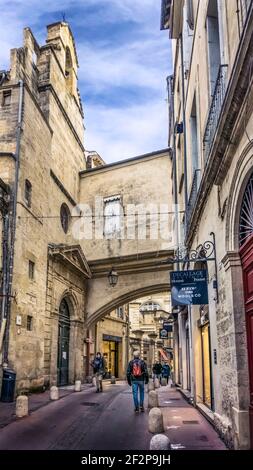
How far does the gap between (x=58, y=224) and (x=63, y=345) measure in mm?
4877

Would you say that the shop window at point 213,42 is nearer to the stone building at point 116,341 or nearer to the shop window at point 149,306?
the stone building at point 116,341

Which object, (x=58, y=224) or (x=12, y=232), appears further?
(x=58, y=224)

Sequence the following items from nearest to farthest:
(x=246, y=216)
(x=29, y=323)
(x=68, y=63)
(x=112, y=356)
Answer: (x=246, y=216)
(x=29, y=323)
(x=68, y=63)
(x=112, y=356)

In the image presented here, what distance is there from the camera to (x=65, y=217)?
67.8 feet

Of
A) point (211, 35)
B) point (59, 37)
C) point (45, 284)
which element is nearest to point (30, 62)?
point (59, 37)

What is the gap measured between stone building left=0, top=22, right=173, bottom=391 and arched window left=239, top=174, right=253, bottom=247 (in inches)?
330

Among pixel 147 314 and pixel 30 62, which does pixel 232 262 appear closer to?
pixel 30 62

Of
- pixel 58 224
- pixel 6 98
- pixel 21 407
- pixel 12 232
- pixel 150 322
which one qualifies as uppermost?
pixel 6 98

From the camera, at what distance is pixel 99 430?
26.9 ft

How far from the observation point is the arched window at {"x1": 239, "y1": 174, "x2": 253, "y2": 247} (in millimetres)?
5793

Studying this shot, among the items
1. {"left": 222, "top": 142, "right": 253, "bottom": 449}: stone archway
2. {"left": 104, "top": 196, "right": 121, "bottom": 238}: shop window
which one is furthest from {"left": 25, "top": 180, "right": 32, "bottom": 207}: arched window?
{"left": 222, "top": 142, "right": 253, "bottom": 449}: stone archway

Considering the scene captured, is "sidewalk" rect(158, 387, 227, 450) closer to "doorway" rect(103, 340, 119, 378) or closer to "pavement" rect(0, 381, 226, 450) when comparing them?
"pavement" rect(0, 381, 226, 450)

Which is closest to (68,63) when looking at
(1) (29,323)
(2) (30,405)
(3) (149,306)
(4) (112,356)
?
(1) (29,323)

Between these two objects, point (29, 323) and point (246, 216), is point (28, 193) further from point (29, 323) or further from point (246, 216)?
point (246, 216)
